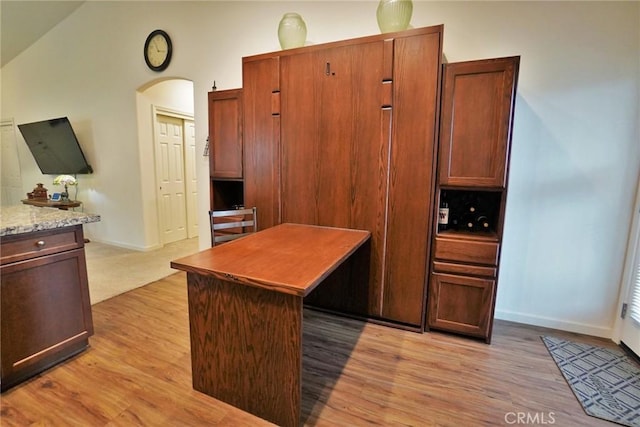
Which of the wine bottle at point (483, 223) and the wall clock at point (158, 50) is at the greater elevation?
the wall clock at point (158, 50)

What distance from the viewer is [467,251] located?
2.24 meters

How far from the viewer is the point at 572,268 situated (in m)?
2.41

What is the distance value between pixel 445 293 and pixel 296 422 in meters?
1.43

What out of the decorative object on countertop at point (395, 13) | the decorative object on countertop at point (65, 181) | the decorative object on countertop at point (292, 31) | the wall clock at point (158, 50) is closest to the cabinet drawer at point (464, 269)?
the decorative object on countertop at point (395, 13)

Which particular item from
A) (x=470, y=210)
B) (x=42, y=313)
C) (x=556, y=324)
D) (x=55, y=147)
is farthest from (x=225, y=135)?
(x=55, y=147)

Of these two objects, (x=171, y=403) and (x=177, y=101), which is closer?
(x=171, y=403)

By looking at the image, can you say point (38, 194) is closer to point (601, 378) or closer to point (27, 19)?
point (27, 19)

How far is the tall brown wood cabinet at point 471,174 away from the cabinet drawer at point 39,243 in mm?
2498

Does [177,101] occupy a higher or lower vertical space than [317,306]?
higher

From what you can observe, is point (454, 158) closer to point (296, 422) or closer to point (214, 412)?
point (296, 422)

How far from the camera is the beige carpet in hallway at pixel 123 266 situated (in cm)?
325

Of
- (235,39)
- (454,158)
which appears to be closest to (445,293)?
(454,158)

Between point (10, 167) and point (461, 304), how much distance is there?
820cm

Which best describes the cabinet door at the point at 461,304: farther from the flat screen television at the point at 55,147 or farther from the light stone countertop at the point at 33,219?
the flat screen television at the point at 55,147
